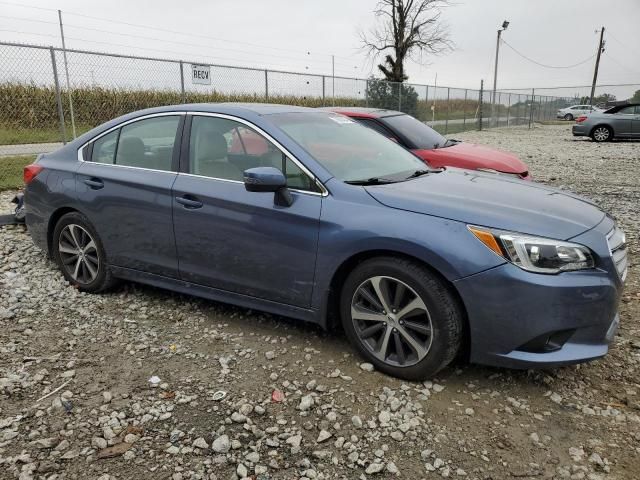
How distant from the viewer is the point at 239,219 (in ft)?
11.4

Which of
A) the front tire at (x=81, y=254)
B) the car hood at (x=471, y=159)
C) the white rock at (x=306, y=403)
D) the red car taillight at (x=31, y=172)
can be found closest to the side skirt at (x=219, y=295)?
the front tire at (x=81, y=254)

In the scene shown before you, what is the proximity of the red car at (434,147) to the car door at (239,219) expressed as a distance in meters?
3.25

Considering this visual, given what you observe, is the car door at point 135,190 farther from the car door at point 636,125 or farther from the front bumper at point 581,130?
the car door at point 636,125

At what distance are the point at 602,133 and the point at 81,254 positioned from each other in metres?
21.0

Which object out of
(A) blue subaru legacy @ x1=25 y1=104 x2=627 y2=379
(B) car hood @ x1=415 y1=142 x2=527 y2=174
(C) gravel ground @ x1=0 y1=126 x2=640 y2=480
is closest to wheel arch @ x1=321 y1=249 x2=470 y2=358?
(A) blue subaru legacy @ x1=25 y1=104 x2=627 y2=379

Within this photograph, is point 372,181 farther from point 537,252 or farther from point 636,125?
point 636,125

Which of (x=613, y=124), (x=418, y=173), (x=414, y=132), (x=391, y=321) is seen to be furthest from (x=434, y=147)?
(x=613, y=124)

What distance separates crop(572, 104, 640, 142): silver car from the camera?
19719 mm

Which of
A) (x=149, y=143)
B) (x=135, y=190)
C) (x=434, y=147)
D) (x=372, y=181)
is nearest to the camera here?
(x=372, y=181)

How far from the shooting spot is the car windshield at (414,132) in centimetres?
716

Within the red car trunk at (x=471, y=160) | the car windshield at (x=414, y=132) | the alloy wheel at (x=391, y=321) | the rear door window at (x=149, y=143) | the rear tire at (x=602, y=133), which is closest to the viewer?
the alloy wheel at (x=391, y=321)

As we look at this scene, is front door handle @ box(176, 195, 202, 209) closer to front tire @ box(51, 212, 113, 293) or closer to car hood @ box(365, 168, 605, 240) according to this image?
front tire @ box(51, 212, 113, 293)

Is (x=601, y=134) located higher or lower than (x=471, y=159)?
lower

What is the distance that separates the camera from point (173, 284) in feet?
12.9
